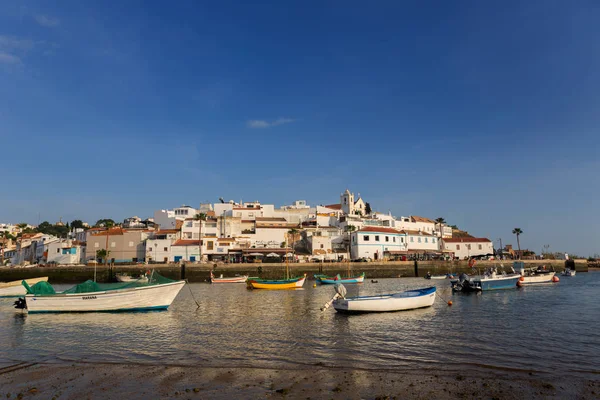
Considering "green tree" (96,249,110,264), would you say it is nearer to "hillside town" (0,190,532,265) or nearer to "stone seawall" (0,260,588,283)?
"hillside town" (0,190,532,265)

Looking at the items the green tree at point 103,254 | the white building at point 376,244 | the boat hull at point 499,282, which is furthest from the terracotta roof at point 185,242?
the boat hull at point 499,282

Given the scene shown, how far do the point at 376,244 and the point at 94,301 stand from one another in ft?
199

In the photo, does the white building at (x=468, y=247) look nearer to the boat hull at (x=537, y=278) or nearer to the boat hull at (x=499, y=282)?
the boat hull at (x=537, y=278)

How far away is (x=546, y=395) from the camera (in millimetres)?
9570

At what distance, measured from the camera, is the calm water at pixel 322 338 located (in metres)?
13.0

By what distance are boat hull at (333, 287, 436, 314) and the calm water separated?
65 cm

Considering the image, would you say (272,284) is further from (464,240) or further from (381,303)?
(464,240)

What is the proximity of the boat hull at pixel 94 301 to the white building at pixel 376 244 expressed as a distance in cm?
5578

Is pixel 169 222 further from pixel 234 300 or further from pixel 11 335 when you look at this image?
pixel 11 335

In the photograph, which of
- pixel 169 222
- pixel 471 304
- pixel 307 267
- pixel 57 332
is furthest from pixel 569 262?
pixel 57 332

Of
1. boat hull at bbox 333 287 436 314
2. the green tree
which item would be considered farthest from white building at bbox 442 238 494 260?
the green tree

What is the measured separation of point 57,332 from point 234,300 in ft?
49.1

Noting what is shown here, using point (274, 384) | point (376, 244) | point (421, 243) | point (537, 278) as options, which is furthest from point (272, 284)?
point (421, 243)

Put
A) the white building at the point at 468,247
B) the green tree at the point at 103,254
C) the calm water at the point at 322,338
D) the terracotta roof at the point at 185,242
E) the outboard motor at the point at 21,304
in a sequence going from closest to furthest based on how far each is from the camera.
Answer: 1. the calm water at the point at 322,338
2. the outboard motor at the point at 21,304
3. the green tree at the point at 103,254
4. the terracotta roof at the point at 185,242
5. the white building at the point at 468,247
